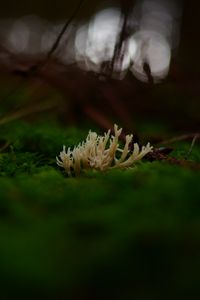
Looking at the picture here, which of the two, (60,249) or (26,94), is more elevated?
(60,249)

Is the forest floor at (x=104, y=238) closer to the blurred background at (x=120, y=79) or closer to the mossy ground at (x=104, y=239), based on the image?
the mossy ground at (x=104, y=239)

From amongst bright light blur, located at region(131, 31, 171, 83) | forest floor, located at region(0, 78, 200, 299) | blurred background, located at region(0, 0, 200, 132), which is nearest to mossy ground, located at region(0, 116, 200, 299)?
forest floor, located at region(0, 78, 200, 299)

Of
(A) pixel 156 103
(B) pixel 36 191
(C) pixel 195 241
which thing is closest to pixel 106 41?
(A) pixel 156 103

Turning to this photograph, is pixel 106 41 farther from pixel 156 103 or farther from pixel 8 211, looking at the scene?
pixel 8 211

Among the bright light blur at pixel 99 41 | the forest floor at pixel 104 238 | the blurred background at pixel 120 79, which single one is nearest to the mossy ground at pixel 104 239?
the forest floor at pixel 104 238

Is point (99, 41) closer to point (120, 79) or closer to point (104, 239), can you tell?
point (120, 79)

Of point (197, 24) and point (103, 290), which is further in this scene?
point (197, 24)

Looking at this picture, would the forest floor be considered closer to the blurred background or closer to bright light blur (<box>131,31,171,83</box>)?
the blurred background

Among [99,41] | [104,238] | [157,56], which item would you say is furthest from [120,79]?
[157,56]

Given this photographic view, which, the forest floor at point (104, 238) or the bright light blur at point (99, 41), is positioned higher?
the forest floor at point (104, 238)
